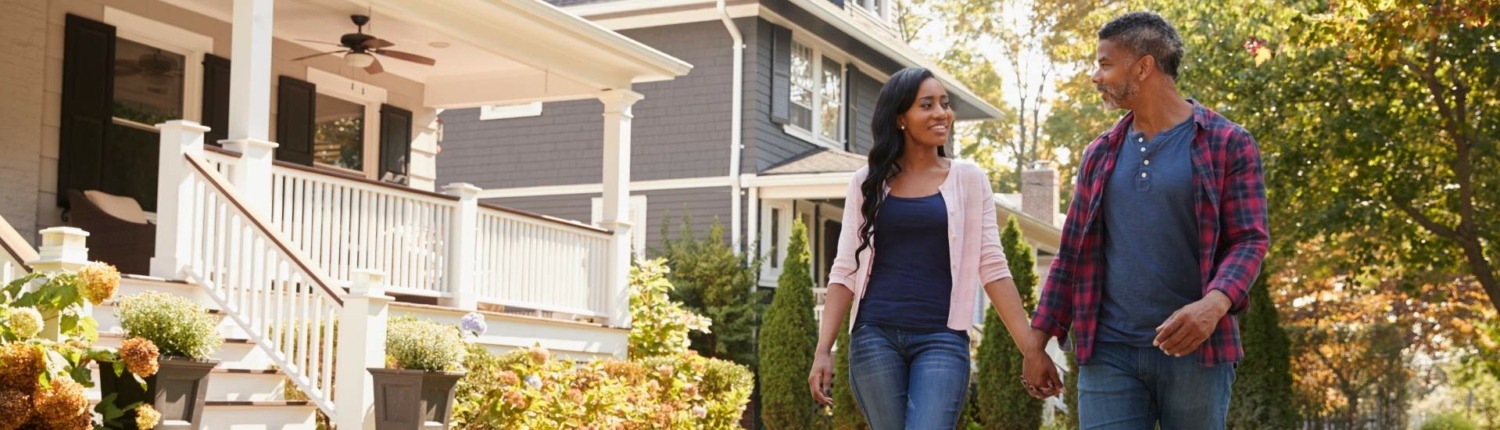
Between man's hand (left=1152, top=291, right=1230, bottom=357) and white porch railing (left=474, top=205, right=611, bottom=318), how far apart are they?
369 inches

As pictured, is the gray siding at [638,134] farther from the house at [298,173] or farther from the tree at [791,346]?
the house at [298,173]

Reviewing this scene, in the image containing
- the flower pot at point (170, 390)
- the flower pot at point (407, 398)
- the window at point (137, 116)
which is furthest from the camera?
the window at point (137, 116)

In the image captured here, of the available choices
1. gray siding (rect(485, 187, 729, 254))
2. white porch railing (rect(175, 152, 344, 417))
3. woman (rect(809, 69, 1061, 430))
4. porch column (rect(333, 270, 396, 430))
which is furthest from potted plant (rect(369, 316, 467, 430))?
gray siding (rect(485, 187, 729, 254))

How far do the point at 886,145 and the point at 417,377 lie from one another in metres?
4.84

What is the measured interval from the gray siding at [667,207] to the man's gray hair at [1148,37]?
1646 centimetres

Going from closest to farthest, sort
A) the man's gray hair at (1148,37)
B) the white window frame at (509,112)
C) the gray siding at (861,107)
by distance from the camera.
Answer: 1. the man's gray hair at (1148,37)
2. the white window frame at (509,112)
3. the gray siding at (861,107)

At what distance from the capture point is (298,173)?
10.6 m

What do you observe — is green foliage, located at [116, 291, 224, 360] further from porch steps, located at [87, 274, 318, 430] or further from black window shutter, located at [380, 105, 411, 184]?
black window shutter, located at [380, 105, 411, 184]

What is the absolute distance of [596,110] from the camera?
70.5 feet

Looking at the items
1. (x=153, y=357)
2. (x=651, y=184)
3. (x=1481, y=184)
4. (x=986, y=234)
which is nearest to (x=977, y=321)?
(x=651, y=184)

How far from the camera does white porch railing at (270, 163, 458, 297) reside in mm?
10617

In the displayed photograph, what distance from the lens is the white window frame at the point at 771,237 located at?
20219 millimetres

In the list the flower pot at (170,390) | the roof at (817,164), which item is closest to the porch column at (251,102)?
the flower pot at (170,390)

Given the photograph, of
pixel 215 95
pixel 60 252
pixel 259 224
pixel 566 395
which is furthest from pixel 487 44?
pixel 60 252
